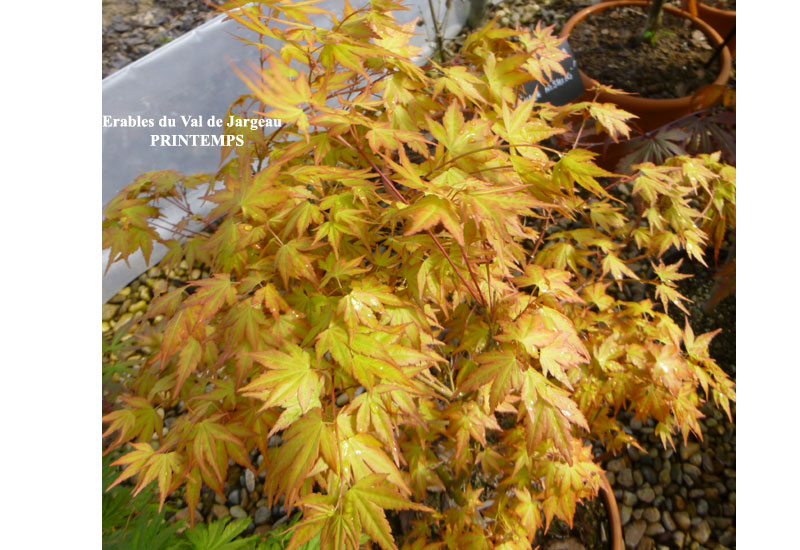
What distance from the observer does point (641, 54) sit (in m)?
1.84

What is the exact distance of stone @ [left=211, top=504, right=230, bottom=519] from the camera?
123cm

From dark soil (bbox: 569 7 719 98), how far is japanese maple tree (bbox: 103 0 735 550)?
1027 millimetres

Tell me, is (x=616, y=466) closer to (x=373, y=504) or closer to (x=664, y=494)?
(x=664, y=494)

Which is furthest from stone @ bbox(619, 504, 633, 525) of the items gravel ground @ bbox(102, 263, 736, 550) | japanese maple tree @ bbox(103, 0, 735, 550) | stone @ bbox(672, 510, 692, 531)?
japanese maple tree @ bbox(103, 0, 735, 550)

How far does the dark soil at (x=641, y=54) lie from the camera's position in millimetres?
1750

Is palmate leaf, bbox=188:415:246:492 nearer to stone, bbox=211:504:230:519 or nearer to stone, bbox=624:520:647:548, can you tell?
stone, bbox=211:504:230:519

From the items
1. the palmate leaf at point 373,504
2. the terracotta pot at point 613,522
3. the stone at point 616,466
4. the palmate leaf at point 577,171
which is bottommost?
the stone at point 616,466

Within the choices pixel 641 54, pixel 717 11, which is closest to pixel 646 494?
pixel 641 54

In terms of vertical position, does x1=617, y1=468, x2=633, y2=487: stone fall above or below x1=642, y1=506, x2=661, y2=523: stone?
above

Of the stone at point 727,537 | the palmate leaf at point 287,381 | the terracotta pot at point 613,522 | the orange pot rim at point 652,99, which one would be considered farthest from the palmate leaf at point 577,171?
the stone at point 727,537

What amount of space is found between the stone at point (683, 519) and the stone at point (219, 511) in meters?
1.06

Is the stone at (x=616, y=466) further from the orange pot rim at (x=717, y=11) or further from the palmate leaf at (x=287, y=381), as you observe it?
the orange pot rim at (x=717, y=11)

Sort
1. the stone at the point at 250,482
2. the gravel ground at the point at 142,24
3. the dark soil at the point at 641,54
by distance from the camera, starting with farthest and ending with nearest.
→ the gravel ground at the point at 142,24, the dark soil at the point at 641,54, the stone at the point at 250,482
